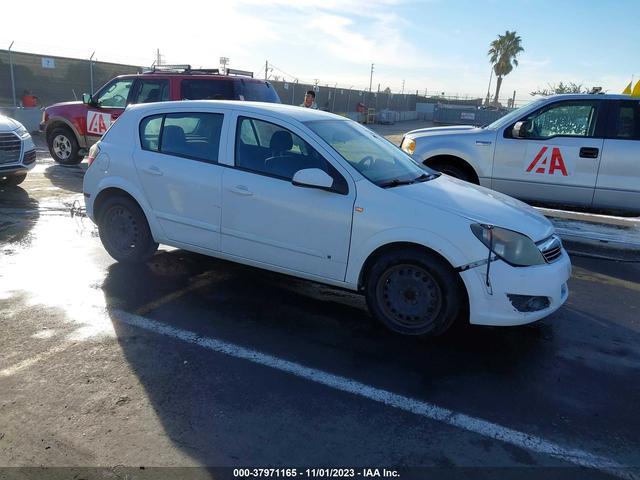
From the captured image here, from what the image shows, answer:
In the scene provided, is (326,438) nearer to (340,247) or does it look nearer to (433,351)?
(433,351)

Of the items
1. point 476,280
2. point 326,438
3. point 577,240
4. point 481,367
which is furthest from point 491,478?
point 577,240

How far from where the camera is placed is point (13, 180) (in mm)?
9117

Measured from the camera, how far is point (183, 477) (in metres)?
2.55

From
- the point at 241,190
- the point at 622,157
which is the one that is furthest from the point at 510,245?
the point at 622,157

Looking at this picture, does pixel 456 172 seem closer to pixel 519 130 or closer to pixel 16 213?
pixel 519 130

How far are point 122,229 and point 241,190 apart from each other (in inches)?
63.5

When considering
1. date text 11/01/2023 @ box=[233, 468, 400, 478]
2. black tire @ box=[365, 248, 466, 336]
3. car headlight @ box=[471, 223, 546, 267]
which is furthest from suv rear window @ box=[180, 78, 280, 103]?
date text 11/01/2023 @ box=[233, 468, 400, 478]

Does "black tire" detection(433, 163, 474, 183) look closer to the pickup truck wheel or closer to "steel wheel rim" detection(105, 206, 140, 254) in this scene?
the pickup truck wheel

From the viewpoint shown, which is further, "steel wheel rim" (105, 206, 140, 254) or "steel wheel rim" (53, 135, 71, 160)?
"steel wheel rim" (53, 135, 71, 160)

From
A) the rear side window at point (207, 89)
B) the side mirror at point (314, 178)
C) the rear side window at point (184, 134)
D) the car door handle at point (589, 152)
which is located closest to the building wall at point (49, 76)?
the rear side window at point (207, 89)

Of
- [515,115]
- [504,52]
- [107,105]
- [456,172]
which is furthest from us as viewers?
[504,52]

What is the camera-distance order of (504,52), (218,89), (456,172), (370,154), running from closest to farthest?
1. (370,154)
2. (456,172)
3. (218,89)
4. (504,52)

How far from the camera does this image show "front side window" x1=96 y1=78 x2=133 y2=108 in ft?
33.9

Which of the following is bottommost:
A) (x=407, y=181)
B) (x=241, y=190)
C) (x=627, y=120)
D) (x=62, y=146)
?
(x=62, y=146)
